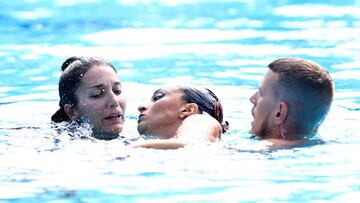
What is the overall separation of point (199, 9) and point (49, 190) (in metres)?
8.05

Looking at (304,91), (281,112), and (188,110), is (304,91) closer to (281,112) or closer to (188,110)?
(281,112)

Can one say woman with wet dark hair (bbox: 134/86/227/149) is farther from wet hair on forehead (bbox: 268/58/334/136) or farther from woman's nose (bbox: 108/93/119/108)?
wet hair on forehead (bbox: 268/58/334/136)

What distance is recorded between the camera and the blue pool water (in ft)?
15.7

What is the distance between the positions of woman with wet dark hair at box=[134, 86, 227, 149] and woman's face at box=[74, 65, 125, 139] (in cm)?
17

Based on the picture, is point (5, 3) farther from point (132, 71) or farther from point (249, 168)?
point (249, 168)

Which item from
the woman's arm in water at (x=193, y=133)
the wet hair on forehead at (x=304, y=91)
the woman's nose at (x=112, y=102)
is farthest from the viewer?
the woman's nose at (x=112, y=102)

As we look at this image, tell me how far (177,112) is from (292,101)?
32.1 inches

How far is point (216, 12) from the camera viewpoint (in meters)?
12.2

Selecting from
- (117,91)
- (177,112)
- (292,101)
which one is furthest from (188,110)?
(292,101)

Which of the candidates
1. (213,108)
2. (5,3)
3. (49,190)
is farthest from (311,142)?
(5,3)

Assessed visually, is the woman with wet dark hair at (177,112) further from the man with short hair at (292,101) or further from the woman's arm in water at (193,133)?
the man with short hair at (292,101)

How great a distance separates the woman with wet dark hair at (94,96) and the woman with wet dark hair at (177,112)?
7.4 inches

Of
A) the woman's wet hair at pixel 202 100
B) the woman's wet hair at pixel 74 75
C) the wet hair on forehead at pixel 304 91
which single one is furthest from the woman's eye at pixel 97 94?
the wet hair on forehead at pixel 304 91

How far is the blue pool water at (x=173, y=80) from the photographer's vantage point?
478 centimetres
